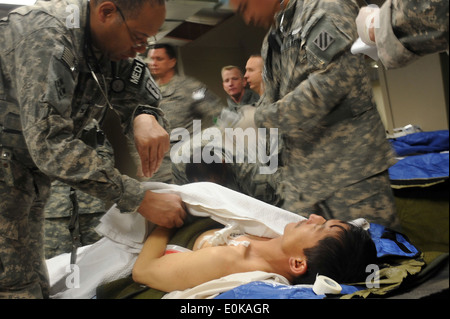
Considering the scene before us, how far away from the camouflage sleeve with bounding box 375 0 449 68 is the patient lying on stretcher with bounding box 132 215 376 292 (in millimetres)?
467

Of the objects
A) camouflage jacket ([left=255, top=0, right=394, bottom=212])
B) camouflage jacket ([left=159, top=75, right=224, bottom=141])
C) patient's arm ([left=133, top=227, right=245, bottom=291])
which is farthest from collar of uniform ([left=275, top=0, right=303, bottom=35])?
patient's arm ([left=133, top=227, right=245, bottom=291])

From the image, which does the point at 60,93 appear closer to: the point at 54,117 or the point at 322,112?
the point at 54,117

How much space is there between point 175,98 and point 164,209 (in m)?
0.35

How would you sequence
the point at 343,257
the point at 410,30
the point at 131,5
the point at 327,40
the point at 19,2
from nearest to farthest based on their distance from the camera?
the point at 410,30 → the point at 327,40 → the point at 343,257 → the point at 131,5 → the point at 19,2

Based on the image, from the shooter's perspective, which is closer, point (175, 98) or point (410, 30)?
point (410, 30)

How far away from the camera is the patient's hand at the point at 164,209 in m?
1.37

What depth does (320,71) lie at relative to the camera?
1.12 metres

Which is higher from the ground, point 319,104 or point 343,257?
point 319,104

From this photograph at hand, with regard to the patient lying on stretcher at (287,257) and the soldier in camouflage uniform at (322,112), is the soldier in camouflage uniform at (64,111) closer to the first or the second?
the patient lying on stretcher at (287,257)

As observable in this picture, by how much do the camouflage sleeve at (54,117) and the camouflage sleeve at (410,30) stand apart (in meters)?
0.81

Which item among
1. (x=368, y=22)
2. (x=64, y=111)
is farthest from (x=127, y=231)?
(x=368, y=22)

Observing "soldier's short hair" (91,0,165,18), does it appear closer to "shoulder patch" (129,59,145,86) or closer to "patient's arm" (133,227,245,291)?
"shoulder patch" (129,59,145,86)

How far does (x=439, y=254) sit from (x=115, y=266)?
0.93 m

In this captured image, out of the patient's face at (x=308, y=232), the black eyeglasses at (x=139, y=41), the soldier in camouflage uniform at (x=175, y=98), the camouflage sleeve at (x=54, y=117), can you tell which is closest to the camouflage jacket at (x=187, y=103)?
the soldier in camouflage uniform at (x=175, y=98)
